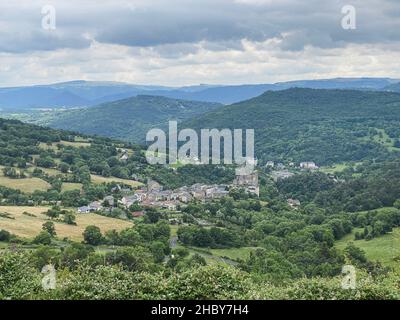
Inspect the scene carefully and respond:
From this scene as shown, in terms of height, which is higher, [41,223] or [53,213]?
[41,223]

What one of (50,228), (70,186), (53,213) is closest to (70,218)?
(53,213)

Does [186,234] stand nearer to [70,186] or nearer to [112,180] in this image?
[70,186]

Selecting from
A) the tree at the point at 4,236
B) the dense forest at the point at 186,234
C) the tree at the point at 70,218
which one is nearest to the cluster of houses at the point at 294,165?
the dense forest at the point at 186,234

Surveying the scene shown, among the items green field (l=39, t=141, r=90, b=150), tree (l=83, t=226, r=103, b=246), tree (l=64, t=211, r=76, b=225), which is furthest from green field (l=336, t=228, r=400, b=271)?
green field (l=39, t=141, r=90, b=150)
